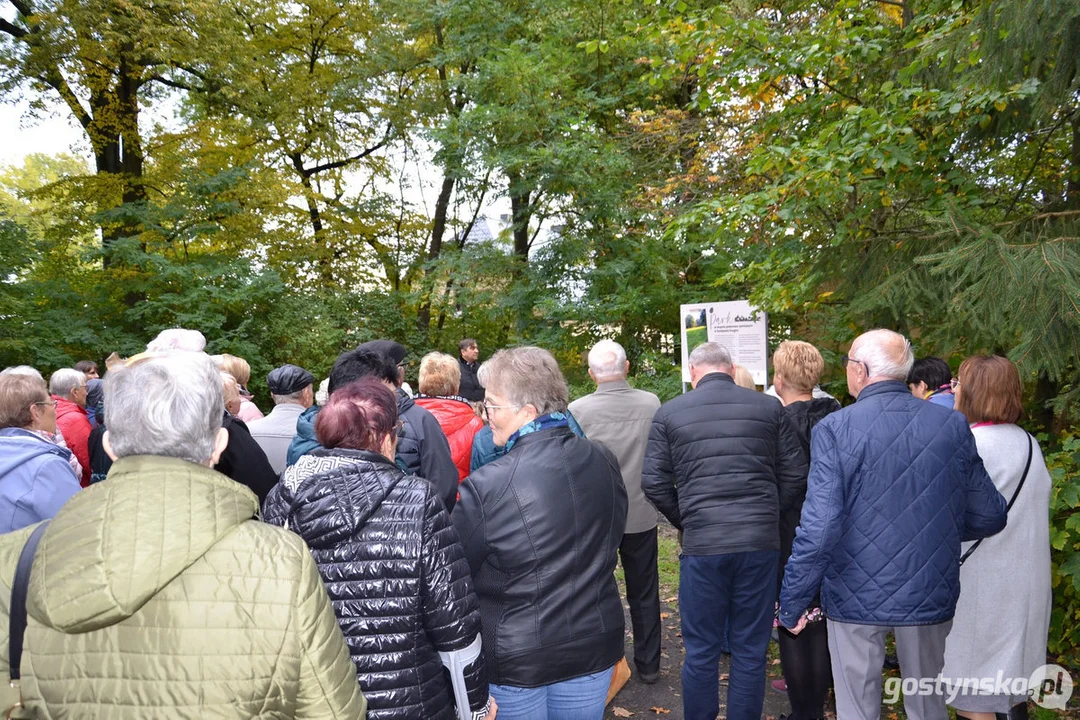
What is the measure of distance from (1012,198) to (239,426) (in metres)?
5.75

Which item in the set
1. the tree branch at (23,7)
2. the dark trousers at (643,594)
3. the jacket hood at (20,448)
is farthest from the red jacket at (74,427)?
the tree branch at (23,7)

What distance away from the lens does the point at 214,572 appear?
154 cm

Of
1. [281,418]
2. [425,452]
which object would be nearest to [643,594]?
[425,452]

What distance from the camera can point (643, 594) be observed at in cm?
481

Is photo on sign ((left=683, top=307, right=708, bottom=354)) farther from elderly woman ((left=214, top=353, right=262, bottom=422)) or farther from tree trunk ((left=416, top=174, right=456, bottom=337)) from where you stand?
tree trunk ((left=416, top=174, right=456, bottom=337))

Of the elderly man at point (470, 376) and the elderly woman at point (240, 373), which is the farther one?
the elderly man at point (470, 376)

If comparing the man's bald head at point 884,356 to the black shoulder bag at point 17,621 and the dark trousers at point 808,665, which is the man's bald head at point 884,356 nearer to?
the dark trousers at point 808,665

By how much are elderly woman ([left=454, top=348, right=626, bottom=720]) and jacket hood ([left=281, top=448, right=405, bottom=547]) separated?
39 centimetres

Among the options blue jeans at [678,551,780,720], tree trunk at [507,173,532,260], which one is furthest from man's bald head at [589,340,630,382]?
tree trunk at [507,173,532,260]

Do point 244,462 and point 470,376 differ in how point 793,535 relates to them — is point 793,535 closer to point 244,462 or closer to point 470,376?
point 244,462

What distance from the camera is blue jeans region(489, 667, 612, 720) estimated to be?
2.54m

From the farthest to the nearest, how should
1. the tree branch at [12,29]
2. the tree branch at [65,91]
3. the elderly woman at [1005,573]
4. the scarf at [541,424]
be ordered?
the tree branch at [65,91] → the tree branch at [12,29] → the elderly woman at [1005,573] → the scarf at [541,424]

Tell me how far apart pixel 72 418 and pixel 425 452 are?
3324 mm

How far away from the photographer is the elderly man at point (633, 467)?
477cm
